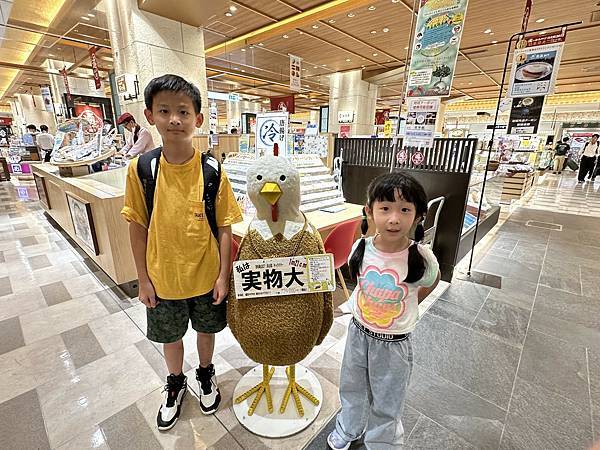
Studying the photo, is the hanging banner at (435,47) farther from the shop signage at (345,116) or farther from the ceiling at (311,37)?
the shop signage at (345,116)

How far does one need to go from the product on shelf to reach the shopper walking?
12860mm

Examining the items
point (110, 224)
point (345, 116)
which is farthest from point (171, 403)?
point (345, 116)

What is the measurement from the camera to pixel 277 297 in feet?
4.00

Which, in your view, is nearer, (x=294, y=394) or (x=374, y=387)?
(x=374, y=387)

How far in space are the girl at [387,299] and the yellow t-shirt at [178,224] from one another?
628 mm

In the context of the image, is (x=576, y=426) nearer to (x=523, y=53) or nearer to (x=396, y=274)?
(x=396, y=274)

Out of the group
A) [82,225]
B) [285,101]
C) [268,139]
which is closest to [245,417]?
[268,139]

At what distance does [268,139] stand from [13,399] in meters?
2.65

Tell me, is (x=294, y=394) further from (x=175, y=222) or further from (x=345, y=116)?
(x=345, y=116)

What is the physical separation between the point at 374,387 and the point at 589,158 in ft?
48.8

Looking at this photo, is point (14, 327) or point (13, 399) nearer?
point (13, 399)

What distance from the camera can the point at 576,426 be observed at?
153 cm

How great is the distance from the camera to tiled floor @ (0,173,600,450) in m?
1.47

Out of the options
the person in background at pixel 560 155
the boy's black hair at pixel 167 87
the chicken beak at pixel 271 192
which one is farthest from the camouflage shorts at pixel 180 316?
the person in background at pixel 560 155
